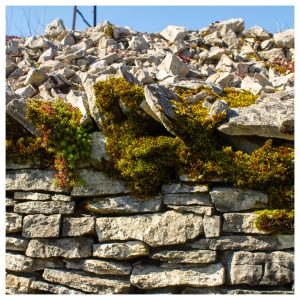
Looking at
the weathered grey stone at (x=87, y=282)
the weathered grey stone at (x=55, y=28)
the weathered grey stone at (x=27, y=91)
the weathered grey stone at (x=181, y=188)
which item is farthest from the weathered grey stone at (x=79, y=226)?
the weathered grey stone at (x=55, y=28)

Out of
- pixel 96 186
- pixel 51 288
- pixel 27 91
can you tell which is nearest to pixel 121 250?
pixel 96 186

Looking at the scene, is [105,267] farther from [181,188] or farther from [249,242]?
[249,242]

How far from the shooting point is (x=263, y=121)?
5645 millimetres

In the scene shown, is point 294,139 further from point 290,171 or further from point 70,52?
point 70,52

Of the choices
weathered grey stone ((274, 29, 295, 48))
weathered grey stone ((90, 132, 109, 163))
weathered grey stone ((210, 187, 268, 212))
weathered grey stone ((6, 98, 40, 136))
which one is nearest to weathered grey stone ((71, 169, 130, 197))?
weathered grey stone ((90, 132, 109, 163))

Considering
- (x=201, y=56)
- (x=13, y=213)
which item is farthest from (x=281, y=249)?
(x=201, y=56)

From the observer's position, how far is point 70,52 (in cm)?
1078

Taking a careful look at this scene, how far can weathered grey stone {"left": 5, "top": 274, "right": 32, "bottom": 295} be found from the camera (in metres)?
6.45

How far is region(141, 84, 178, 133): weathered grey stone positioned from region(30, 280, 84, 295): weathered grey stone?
2.98m

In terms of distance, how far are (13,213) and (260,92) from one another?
200 inches

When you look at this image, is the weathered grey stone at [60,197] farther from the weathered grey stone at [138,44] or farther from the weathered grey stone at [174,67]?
the weathered grey stone at [138,44]

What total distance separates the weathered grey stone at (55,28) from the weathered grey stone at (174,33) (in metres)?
3.30

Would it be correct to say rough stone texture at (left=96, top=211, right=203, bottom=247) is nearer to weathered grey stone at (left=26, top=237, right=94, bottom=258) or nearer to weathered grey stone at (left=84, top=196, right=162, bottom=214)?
weathered grey stone at (left=84, top=196, right=162, bottom=214)

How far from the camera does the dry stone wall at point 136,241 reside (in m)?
5.69
